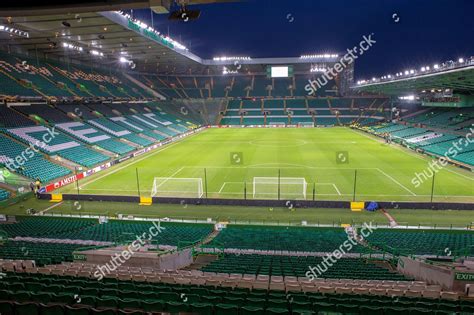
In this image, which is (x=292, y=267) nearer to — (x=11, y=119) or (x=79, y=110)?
(x=11, y=119)

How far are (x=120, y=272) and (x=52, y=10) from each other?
765cm

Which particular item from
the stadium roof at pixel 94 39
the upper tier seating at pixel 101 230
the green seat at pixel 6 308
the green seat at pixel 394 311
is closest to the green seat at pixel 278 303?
the green seat at pixel 394 311

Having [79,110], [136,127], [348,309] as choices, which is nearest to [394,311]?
[348,309]

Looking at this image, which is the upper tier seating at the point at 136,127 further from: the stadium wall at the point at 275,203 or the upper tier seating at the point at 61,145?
the stadium wall at the point at 275,203

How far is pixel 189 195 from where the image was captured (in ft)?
88.8

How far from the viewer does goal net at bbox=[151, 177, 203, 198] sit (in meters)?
27.1

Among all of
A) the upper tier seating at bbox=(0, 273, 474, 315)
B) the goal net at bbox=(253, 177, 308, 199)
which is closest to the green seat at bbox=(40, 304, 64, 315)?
the upper tier seating at bbox=(0, 273, 474, 315)

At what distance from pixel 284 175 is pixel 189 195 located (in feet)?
35.3

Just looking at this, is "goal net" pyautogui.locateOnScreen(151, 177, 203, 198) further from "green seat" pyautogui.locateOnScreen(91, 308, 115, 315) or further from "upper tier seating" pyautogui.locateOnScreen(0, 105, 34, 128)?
"upper tier seating" pyautogui.locateOnScreen(0, 105, 34, 128)

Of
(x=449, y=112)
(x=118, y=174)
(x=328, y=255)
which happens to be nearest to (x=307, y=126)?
(x=449, y=112)

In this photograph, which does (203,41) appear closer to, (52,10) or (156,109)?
(156,109)

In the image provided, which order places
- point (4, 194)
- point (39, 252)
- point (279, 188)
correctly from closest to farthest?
point (39, 252) → point (4, 194) → point (279, 188)

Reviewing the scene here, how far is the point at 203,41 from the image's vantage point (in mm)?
101312

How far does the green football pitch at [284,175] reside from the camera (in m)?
27.0
